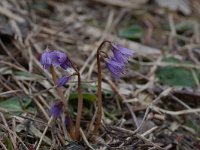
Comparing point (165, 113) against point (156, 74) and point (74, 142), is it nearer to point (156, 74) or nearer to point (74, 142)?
point (156, 74)

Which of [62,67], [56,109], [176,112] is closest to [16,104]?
[56,109]

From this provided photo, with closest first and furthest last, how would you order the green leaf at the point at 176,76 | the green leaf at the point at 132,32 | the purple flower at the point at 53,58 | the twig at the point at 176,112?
the purple flower at the point at 53,58
the twig at the point at 176,112
the green leaf at the point at 176,76
the green leaf at the point at 132,32

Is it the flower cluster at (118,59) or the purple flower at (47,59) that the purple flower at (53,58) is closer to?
the purple flower at (47,59)

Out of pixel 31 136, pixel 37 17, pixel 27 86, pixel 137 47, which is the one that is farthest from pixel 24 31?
pixel 31 136

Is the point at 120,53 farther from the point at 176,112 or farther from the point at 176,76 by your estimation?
the point at 176,76

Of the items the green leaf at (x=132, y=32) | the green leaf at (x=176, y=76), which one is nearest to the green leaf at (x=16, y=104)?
the green leaf at (x=176, y=76)

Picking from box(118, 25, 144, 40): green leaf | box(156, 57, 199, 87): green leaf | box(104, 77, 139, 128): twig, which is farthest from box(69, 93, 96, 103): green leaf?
box(118, 25, 144, 40): green leaf

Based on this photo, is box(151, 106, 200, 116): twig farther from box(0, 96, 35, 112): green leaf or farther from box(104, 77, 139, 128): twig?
box(0, 96, 35, 112): green leaf
